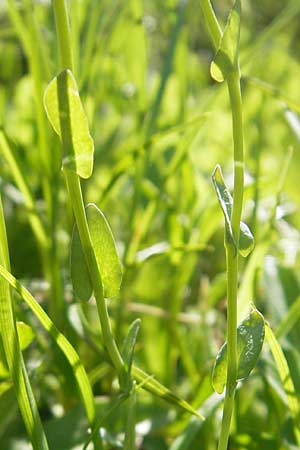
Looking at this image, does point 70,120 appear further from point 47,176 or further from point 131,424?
point 47,176

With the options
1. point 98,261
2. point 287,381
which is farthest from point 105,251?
point 287,381

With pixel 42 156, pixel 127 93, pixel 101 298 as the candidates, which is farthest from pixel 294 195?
pixel 101 298

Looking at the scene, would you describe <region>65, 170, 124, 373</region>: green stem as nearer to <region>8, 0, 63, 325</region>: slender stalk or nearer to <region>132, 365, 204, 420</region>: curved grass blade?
<region>132, 365, 204, 420</region>: curved grass blade

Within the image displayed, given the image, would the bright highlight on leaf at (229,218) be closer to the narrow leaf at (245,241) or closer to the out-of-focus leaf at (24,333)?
the narrow leaf at (245,241)

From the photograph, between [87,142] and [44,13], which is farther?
[44,13]

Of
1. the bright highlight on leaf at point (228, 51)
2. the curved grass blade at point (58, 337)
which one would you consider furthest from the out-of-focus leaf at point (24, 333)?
the bright highlight on leaf at point (228, 51)

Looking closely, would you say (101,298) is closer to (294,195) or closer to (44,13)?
(294,195)
